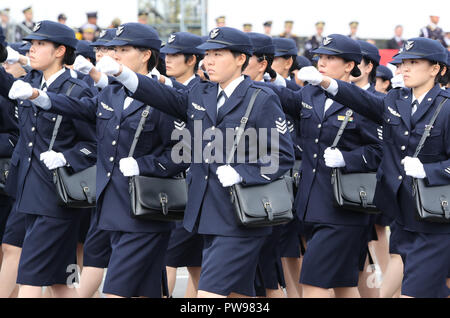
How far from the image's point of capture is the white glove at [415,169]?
6148 millimetres

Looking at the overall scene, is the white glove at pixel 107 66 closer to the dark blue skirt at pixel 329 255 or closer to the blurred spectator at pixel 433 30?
the dark blue skirt at pixel 329 255

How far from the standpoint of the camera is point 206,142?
19.8 ft

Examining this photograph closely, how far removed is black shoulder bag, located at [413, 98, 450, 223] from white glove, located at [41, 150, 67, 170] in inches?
99.0

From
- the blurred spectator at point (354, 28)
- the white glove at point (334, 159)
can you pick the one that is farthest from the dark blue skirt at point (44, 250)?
the blurred spectator at point (354, 28)

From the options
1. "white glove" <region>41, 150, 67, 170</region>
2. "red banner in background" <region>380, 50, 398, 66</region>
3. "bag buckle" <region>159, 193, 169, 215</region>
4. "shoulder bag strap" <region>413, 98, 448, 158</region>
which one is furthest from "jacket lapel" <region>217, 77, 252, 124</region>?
"red banner in background" <region>380, 50, 398, 66</region>

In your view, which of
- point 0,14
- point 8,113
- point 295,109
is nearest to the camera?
point 295,109

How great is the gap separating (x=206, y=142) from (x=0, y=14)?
11692 millimetres

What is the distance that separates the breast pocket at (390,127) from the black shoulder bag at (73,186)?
7.10 feet

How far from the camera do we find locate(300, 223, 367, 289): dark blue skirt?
6969 mm

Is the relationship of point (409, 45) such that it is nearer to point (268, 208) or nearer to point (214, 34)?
point (214, 34)

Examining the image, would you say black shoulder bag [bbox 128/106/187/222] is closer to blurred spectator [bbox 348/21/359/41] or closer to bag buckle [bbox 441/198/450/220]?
bag buckle [bbox 441/198/450/220]

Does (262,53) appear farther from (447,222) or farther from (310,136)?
(447,222)
